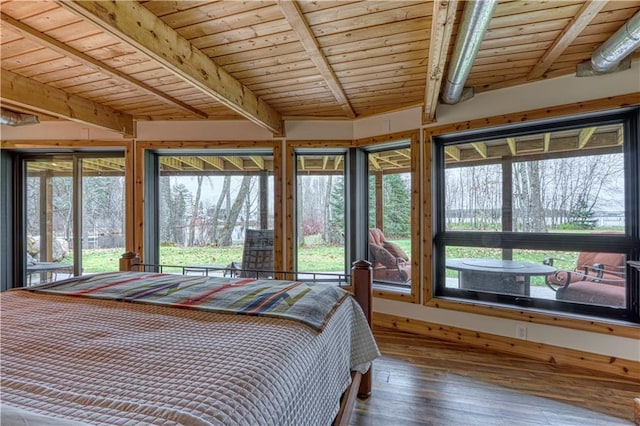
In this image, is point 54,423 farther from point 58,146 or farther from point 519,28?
point 58,146

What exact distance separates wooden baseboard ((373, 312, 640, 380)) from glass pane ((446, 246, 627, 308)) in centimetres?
43

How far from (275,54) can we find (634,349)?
3.53 meters

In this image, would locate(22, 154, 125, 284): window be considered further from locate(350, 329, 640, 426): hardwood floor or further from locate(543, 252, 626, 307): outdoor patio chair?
locate(543, 252, 626, 307): outdoor patio chair

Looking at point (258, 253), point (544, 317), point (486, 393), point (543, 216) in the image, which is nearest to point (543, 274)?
point (544, 317)

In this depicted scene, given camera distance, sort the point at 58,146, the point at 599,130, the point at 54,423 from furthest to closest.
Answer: the point at 58,146
the point at 599,130
the point at 54,423

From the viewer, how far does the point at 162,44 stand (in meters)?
1.91

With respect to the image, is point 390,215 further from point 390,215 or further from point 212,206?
point 212,206

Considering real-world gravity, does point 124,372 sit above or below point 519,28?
below

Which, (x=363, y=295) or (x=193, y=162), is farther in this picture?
(x=193, y=162)

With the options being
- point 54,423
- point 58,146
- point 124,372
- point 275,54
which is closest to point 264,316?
point 124,372

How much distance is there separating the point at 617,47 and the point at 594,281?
1.81m

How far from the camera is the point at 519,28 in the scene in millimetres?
2023

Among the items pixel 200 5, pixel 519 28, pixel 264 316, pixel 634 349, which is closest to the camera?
pixel 264 316

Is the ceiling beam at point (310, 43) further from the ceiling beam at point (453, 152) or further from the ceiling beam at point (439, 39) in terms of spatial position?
the ceiling beam at point (453, 152)
